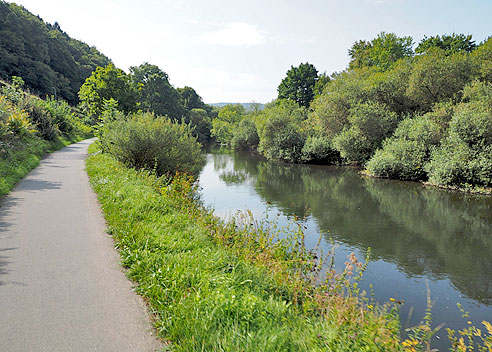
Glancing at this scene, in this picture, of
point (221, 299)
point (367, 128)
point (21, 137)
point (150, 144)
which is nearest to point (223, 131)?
point (367, 128)

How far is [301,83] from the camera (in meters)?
70.1

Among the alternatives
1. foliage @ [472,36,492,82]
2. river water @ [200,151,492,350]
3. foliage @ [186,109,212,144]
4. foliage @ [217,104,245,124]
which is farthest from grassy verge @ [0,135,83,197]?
foliage @ [217,104,245,124]

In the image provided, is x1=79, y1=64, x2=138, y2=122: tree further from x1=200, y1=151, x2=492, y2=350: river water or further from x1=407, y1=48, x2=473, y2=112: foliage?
x1=407, y1=48, x2=473, y2=112: foliage

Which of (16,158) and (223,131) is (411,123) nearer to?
(16,158)

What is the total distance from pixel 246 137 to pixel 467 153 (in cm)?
3680

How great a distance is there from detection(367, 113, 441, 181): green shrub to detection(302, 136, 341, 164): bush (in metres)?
8.46

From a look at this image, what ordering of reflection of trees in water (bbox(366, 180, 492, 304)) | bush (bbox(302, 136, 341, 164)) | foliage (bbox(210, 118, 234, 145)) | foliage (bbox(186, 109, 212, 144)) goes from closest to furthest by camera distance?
reflection of trees in water (bbox(366, 180, 492, 304))
bush (bbox(302, 136, 341, 164))
foliage (bbox(210, 118, 234, 145))
foliage (bbox(186, 109, 212, 144))

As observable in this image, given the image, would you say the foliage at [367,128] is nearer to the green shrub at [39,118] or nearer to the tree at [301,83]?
the green shrub at [39,118]

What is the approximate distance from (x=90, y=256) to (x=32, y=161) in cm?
1065

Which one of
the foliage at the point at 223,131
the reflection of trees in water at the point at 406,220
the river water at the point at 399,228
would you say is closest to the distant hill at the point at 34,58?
the foliage at the point at 223,131

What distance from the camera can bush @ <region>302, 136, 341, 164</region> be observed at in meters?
35.3

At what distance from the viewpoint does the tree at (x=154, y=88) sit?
190ft

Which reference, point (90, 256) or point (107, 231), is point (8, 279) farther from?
point (107, 231)

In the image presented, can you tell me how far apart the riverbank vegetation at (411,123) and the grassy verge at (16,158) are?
2388 centimetres
